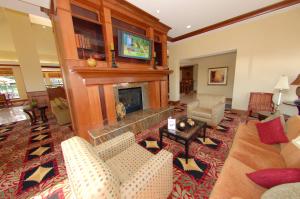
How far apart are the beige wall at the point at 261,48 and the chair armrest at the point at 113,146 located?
413 centimetres

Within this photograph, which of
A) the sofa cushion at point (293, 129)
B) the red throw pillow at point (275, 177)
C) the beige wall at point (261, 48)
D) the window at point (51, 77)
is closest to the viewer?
the red throw pillow at point (275, 177)

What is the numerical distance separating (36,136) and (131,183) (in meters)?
3.43

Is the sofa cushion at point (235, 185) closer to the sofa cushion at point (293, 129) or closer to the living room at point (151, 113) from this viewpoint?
the living room at point (151, 113)

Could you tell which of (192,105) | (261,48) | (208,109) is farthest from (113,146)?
(261,48)

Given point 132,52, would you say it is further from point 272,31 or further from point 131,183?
point 272,31

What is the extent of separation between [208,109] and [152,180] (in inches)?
111

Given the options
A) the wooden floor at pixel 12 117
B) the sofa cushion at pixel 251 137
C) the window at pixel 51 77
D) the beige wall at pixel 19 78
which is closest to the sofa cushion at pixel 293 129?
the sofa cushion at pixel 251 137

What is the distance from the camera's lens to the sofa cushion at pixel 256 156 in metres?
1.24

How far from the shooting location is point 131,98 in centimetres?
A: 354

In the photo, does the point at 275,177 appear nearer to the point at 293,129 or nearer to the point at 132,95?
the point at 293,129

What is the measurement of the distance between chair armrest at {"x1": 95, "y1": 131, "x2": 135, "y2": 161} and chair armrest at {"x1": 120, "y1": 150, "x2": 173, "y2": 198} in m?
0.59

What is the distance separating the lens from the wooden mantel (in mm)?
2296

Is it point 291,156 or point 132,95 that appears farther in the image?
point 132,95

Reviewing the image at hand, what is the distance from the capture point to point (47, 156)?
220cm
